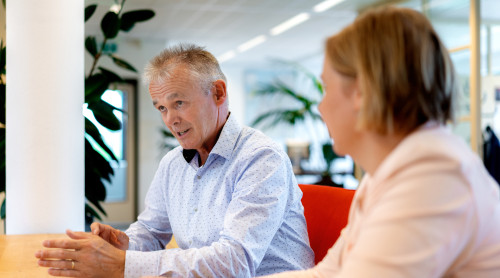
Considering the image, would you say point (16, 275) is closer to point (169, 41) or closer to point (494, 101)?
point (494, 101)

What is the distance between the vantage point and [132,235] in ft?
5.71

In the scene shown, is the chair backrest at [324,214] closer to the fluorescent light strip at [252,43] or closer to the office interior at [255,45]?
the office interior at [255,45]

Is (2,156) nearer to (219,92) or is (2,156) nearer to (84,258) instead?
(219,92)

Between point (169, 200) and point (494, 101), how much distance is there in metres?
4.58

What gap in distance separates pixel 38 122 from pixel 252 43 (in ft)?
25.7

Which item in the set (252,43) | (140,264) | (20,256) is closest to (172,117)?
(140,264)

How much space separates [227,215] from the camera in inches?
54.3

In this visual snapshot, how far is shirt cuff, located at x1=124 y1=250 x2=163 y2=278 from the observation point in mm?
1265

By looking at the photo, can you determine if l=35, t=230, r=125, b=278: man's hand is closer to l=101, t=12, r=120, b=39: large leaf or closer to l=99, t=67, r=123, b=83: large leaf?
l=99, t=67, r=123, b=83: large leaf

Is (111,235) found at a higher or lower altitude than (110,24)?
lower

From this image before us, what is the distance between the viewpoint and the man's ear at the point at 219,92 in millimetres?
1645

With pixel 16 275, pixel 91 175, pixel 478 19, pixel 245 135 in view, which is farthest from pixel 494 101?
pixel 16 275

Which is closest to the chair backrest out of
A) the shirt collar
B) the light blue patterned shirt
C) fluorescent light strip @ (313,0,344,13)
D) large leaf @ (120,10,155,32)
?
the light blue patterned shirt

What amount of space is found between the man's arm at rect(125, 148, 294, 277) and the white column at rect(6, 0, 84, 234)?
99cm
